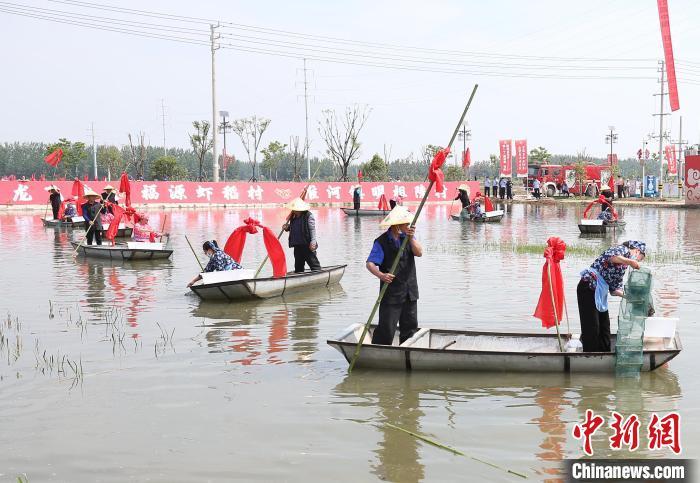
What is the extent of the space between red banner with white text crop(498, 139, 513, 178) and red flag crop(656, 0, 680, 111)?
106ft

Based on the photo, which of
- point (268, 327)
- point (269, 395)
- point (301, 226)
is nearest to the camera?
point (269, 395)

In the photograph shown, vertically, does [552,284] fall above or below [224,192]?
below

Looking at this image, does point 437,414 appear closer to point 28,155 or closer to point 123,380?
point 123,380

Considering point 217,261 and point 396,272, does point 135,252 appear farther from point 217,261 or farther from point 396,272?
point 396,272

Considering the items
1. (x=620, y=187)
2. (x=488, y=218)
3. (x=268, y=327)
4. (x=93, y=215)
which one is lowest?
(x=268, y=327)

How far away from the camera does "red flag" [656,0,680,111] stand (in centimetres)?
2306

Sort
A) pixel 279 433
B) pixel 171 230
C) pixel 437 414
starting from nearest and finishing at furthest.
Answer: pixel 279 433 → pixel 437 414 → pixel 171 230

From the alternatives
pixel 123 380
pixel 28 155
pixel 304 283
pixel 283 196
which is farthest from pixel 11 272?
pixel 28 155

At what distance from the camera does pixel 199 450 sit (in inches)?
273

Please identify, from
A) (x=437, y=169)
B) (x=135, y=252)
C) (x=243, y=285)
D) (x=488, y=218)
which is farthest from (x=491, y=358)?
(x=488, y=218)

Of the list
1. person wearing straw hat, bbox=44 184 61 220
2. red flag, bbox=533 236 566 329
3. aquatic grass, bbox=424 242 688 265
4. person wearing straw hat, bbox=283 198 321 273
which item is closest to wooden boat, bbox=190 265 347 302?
person wearing straw hat, bbox=283 198 321 273

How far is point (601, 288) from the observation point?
8.86 metres

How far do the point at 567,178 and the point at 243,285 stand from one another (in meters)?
50.6

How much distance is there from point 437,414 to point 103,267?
13.4 metres
